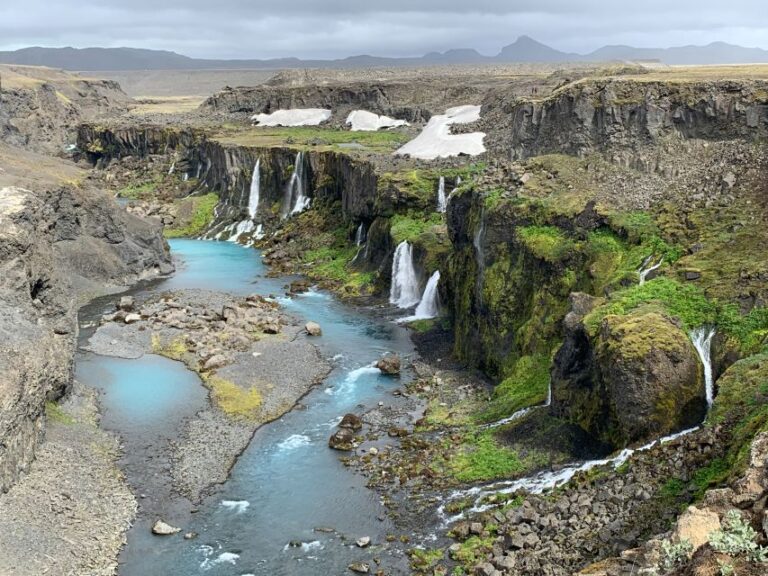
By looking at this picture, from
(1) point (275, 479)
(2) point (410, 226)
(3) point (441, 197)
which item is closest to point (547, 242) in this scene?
(1) point (275, 479)

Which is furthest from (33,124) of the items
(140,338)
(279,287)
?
(140,338)

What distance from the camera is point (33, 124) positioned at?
151 m

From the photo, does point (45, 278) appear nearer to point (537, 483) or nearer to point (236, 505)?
point (236, 505)

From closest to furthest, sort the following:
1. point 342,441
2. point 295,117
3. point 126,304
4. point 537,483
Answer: point 537,483
point 342,441
point 126,304
point 295,117

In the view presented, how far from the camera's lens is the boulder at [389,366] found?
4588cm

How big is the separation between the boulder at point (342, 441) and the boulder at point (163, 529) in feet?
29.2

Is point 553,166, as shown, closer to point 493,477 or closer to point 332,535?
point 493,477

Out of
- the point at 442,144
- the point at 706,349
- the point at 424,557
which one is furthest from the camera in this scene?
the point at 442,144

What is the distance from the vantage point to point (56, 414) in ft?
125

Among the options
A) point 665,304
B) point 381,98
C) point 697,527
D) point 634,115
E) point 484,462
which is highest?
point 381,98

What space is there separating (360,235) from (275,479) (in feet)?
139

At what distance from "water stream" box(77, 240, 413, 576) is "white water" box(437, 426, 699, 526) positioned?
10.3 ft

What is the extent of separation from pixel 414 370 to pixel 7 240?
77.7 ft

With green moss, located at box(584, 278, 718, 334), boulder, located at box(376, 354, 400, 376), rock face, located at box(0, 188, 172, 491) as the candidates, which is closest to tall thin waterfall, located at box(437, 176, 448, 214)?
boulder, located at box(376, 354, 400, 376)
